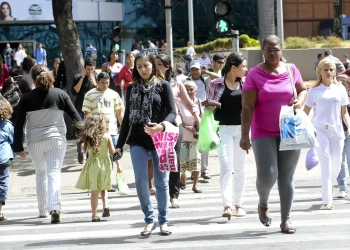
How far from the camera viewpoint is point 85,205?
1155 centimetres

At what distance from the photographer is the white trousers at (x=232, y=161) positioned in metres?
9.40

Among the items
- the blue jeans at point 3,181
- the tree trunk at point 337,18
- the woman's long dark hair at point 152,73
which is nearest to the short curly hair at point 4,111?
the blue jeans at point 3,181

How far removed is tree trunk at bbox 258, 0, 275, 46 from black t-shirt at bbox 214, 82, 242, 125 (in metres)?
11.8

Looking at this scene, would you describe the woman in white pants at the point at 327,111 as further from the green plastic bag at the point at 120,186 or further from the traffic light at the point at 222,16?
the traffic light at the point at 222,16

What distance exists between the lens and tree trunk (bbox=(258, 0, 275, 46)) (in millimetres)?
21375

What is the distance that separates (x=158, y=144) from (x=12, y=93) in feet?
24.0

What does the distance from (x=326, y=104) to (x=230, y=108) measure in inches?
52.7

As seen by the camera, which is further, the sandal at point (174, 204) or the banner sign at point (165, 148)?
the sandal at point (174, 204)

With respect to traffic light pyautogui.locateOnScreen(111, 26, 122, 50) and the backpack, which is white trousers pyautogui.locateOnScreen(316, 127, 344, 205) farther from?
traffic light pyautogui.locateOnScreen(111, 26, 122, 50)

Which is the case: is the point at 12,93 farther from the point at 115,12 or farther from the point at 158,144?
the point at 115,12

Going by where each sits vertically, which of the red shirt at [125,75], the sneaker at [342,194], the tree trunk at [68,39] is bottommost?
the sneaker at [342,194]

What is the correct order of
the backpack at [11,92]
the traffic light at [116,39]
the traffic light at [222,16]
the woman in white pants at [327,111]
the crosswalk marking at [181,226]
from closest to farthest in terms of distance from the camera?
the crosswalk marking at [181,226] → the woman in white pants at [327,111] → the backpack at [11,92] → the traffic light at [222,16] → the traffic light at [116,39]

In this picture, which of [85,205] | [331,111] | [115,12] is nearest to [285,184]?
[331,111]

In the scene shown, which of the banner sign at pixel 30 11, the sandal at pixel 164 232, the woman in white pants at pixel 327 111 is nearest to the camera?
the sandal at pixel 164 232
